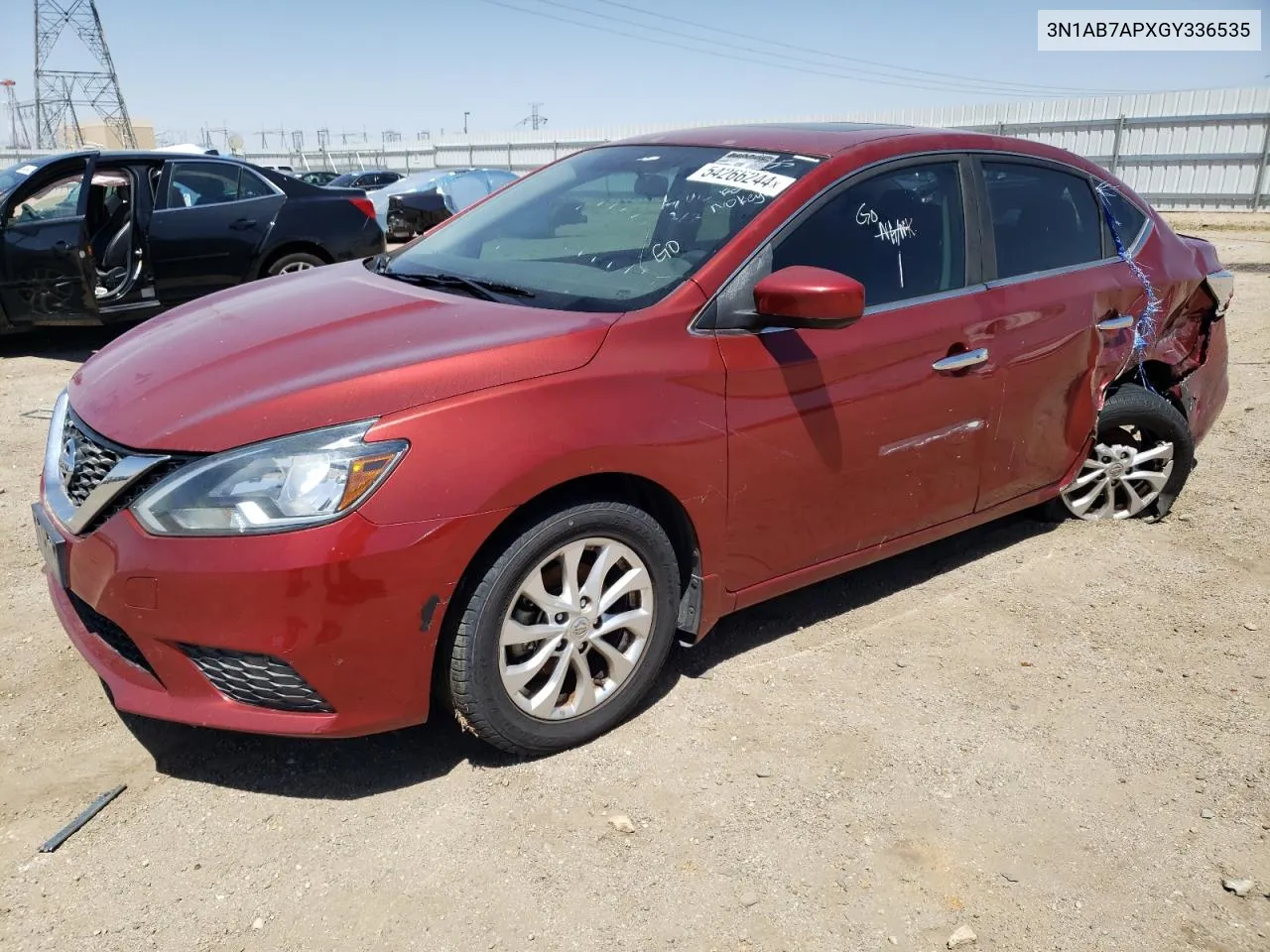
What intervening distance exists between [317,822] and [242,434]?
1006mm

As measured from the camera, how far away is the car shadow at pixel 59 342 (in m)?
7.91

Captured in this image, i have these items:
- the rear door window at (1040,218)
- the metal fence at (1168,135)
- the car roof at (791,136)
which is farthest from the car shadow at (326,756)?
the metal fence at (1168,135)

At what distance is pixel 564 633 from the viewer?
2729mm

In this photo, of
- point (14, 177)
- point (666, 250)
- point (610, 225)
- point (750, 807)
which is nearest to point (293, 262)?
point (14, 177)

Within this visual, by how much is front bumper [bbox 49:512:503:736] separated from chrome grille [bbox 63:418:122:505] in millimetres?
134

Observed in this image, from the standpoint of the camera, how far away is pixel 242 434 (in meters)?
2.37

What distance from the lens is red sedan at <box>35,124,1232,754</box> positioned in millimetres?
2367

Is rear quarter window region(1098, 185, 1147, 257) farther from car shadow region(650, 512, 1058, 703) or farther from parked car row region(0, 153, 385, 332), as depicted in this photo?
parked car row region(0, 153, 385, 332)

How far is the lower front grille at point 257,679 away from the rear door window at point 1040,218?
271cm

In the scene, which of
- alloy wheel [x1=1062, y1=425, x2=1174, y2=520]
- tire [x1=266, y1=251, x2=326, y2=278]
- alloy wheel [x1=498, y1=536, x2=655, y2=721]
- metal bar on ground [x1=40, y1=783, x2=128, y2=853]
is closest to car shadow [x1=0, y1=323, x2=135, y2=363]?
tire [x1=266, y1=251, x2=326, y2=278]

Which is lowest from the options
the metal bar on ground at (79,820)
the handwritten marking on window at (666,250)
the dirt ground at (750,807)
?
the dirt ground at (750,807)

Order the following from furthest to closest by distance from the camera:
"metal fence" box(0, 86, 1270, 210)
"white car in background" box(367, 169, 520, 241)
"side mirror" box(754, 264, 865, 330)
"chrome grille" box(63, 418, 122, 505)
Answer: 1. "metal fence" box(0, 86, 1270, 210)
2. "white car in background" box(367, 169, 520, 241)
3. "side mirror" box(754, 264, 865, 330)
4. "chrome grille" box(63, 418, 122, 505)

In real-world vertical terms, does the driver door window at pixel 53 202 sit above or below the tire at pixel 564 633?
above

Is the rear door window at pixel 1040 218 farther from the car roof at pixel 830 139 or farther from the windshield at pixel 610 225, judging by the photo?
the windshield at pixel 610 225
